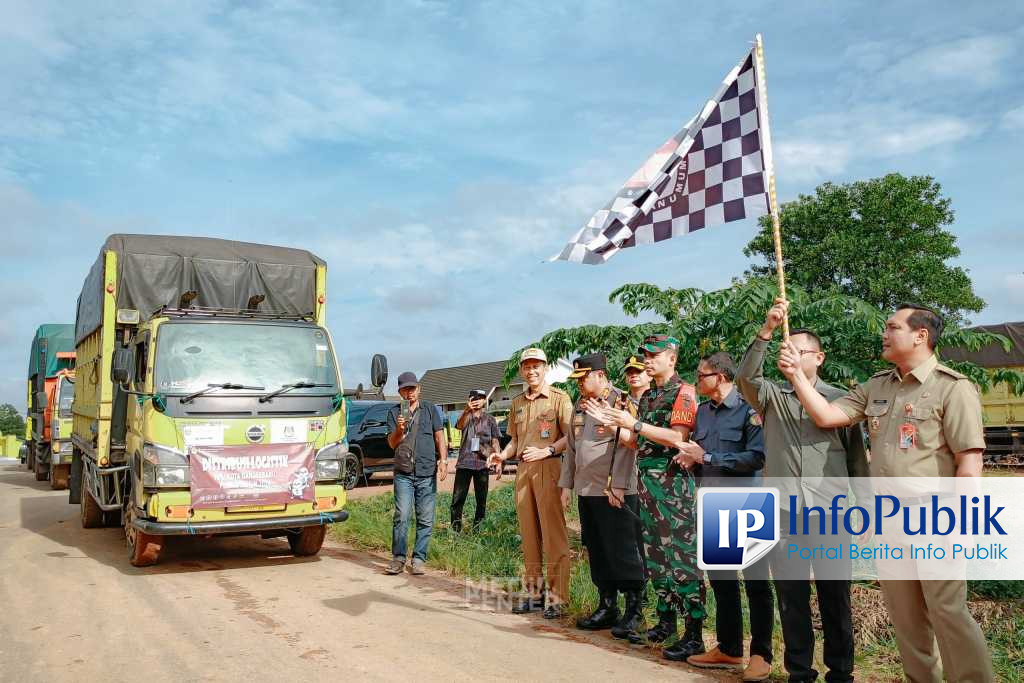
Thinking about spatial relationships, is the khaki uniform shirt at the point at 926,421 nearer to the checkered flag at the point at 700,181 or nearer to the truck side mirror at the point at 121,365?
the checkered flag at the point at 700,181

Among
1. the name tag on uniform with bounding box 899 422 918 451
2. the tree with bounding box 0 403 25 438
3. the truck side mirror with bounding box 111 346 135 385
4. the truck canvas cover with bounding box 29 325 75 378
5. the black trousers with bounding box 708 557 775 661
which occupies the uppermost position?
the truck canvas cover with bounding box 29 325 75 378

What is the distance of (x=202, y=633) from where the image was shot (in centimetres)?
562

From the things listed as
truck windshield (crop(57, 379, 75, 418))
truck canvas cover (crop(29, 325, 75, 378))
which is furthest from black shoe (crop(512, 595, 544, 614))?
truck canvas cover (crop(29, 325, 75, 378))

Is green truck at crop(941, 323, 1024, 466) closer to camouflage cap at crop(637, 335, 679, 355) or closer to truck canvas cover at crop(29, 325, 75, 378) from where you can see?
camouflage cap at crop(637, 335, 679, 355)

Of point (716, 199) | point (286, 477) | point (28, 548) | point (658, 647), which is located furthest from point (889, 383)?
point (28, 548)

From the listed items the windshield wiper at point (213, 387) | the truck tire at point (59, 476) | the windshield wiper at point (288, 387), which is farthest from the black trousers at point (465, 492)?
the truck tire at point (59, 476)

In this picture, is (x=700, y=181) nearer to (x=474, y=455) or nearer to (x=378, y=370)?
(x=378, y=370)

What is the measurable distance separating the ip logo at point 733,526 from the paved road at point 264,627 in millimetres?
704

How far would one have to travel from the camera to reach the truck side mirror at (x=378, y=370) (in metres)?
8.42

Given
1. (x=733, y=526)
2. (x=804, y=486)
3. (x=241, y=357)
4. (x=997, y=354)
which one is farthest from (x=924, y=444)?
(x=997, y=354)

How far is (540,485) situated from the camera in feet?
20.4

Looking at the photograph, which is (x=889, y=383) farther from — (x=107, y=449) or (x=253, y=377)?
(x=107, y=449)

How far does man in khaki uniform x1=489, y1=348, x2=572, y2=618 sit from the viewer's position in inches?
241

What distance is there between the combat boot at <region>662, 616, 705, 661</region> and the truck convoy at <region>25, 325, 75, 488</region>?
1540 cm
